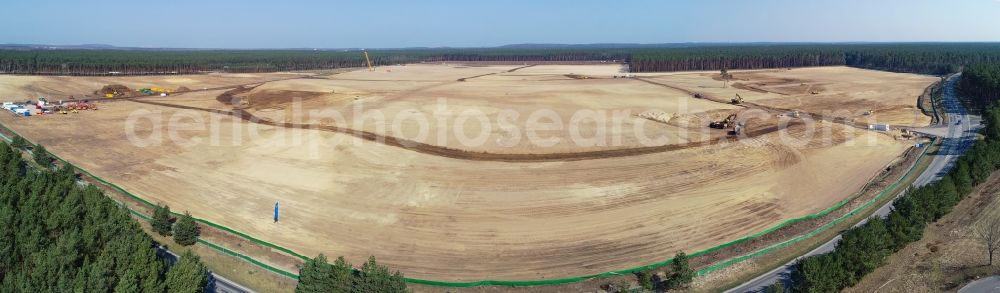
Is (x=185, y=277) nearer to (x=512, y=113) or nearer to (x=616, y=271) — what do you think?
(x=616, y=271)

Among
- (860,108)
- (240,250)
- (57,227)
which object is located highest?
(860,108)

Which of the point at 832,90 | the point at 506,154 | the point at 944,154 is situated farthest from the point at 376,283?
the point at 832,90

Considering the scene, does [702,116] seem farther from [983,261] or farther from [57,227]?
[57,227]

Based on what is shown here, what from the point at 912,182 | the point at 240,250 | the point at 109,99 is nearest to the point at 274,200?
the point at 240,250

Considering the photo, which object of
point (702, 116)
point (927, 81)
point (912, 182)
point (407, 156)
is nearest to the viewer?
point (912, 182)

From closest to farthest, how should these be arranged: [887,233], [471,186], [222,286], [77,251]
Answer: [77,251], [222,286], [887,233], [471,186]

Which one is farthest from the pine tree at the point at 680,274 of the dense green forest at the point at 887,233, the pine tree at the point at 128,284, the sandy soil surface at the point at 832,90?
the sandy soil surface at the point at 832,90
